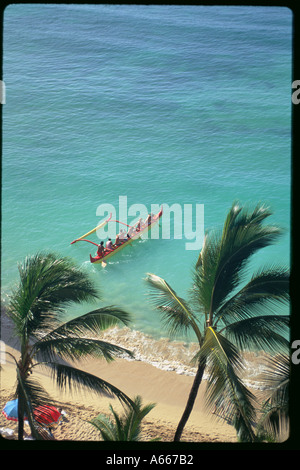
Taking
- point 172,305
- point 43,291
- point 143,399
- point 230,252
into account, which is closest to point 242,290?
point 230,252

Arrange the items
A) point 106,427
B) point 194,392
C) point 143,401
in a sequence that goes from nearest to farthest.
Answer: point 106,427 < point 194,392 < point 143,401

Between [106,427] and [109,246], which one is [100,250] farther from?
[106,427]

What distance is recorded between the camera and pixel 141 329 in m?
14.2

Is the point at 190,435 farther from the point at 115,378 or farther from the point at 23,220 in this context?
the point at 23,220

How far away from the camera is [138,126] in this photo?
81.3 feet

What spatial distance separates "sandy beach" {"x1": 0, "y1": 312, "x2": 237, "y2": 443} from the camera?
10.3 meters

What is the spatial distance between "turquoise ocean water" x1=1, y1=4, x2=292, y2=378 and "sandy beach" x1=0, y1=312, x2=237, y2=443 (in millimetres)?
1858

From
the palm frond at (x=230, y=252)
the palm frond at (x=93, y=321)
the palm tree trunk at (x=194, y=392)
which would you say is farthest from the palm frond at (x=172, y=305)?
the palm frond at (x=93, y=321)

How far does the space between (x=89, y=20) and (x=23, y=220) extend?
14.4m

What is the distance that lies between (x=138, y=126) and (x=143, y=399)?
50.0 feet

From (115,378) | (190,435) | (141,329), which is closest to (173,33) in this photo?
(141,329)

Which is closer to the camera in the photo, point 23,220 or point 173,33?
point 23,220

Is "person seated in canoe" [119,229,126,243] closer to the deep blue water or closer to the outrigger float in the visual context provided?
the outrigger float

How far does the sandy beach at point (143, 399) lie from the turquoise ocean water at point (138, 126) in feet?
6.10
